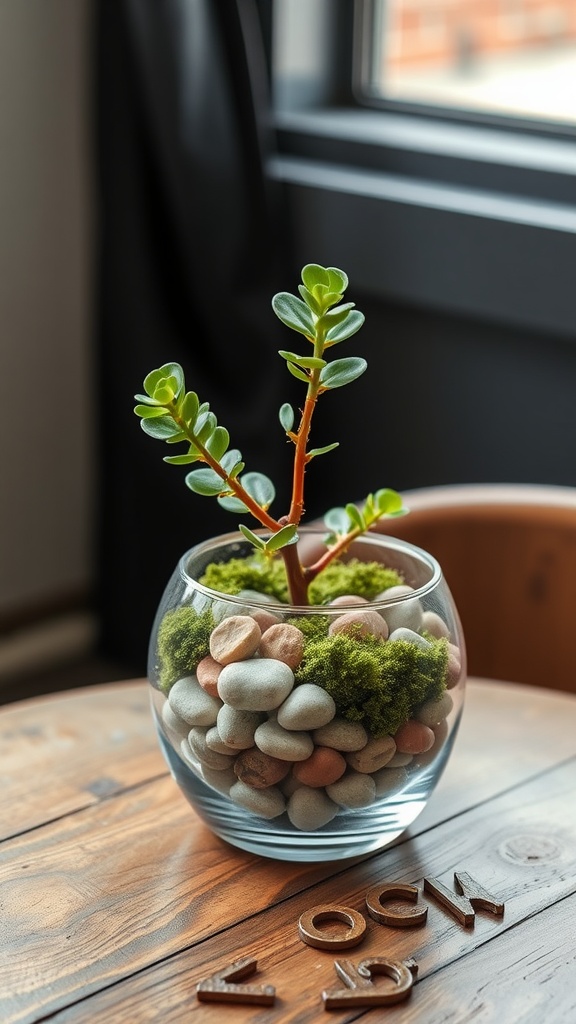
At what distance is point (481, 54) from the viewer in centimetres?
205

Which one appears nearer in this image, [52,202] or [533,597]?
[533,597]

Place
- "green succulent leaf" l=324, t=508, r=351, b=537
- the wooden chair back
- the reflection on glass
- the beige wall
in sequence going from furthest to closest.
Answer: the beige wall, the reflection on glass, the wooden chair back, "green succulent leaf" l=324, t=508, r=351, b=537

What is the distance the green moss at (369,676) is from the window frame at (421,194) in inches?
39.8

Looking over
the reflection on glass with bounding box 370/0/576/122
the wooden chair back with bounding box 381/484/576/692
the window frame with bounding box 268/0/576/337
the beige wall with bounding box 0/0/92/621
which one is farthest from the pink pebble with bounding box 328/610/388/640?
the beige wall with bounding box 0/0/92/621

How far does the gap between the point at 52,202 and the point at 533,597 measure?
4.19ft

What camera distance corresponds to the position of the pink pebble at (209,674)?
81 centimetres

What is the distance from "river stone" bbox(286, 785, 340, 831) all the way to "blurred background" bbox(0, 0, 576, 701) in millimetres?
1054

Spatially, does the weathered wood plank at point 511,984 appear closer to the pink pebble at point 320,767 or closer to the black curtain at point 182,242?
the pink pebble at point 320,767

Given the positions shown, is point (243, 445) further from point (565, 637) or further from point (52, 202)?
point (565, 637)

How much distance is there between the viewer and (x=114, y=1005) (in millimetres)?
748

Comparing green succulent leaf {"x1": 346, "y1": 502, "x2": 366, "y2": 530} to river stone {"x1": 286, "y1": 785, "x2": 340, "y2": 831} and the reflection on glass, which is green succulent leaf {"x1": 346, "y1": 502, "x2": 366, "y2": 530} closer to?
river stone {"x1": 286, "y1": 785, "x2": 340, "y2": 831}

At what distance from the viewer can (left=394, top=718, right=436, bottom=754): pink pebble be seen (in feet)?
2.70

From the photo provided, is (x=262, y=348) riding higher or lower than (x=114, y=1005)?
lower

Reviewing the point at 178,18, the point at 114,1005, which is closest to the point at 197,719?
Result: the point at 114,1005
